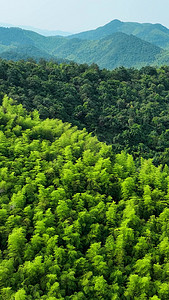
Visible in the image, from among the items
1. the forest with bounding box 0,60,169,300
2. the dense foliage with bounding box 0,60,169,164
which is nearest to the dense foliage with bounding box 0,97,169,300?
the forest with bounding box 0,60,169,300

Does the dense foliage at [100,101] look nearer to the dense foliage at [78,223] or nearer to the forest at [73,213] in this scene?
the forest at [73,213]

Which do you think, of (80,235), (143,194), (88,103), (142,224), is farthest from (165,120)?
(80,235)

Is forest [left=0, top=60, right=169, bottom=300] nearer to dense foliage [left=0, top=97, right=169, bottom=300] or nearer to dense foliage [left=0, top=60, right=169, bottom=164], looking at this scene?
dense foliage [left=0, top=97, right=169, bottom=300]

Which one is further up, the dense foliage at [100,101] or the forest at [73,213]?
the dense foliage at [100,101]

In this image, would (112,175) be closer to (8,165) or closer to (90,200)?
(90,200)

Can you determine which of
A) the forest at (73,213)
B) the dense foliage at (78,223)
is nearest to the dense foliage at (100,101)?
the forest at (73,213)

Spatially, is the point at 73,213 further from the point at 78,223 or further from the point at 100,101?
the point at 100,101
